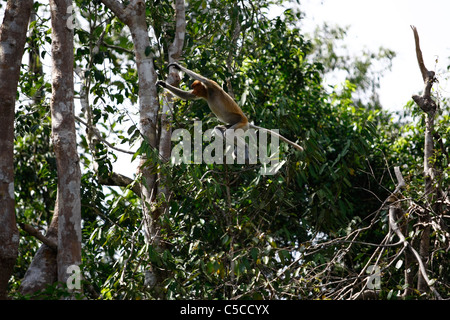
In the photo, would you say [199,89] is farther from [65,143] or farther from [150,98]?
[65,143]

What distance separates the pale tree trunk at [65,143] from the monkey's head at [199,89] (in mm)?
1211

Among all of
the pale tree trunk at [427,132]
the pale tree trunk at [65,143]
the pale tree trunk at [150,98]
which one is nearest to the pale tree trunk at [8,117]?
the pale tree trunk at [65,143]

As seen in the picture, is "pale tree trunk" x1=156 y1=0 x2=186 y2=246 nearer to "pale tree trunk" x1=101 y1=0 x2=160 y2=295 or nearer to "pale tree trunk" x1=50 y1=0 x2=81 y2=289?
"pale tree trunk" x1=101 y1=0 x2=160 y2=295

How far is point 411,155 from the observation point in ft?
24.1

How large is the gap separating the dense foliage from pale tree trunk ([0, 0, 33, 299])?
17.4 inches

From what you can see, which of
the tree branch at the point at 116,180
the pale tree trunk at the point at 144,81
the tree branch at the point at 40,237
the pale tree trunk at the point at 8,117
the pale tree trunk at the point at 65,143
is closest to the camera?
the pale tree trunk at the point at 8,117

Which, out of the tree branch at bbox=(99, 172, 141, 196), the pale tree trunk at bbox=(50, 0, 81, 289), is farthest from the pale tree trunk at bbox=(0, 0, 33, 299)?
the tree branch at bbox=(99, 172, 141, 196)

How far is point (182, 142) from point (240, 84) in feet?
4.87

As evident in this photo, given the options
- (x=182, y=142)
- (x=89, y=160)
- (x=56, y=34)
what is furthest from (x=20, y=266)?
(x=56, y=34)

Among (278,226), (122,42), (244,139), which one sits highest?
(122,42)

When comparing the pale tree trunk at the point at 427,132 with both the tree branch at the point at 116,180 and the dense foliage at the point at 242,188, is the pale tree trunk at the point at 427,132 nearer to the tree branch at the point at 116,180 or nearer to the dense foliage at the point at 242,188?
the dense foliage at the point at 242,188

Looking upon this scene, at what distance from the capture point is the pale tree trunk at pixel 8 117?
440 centimetres
